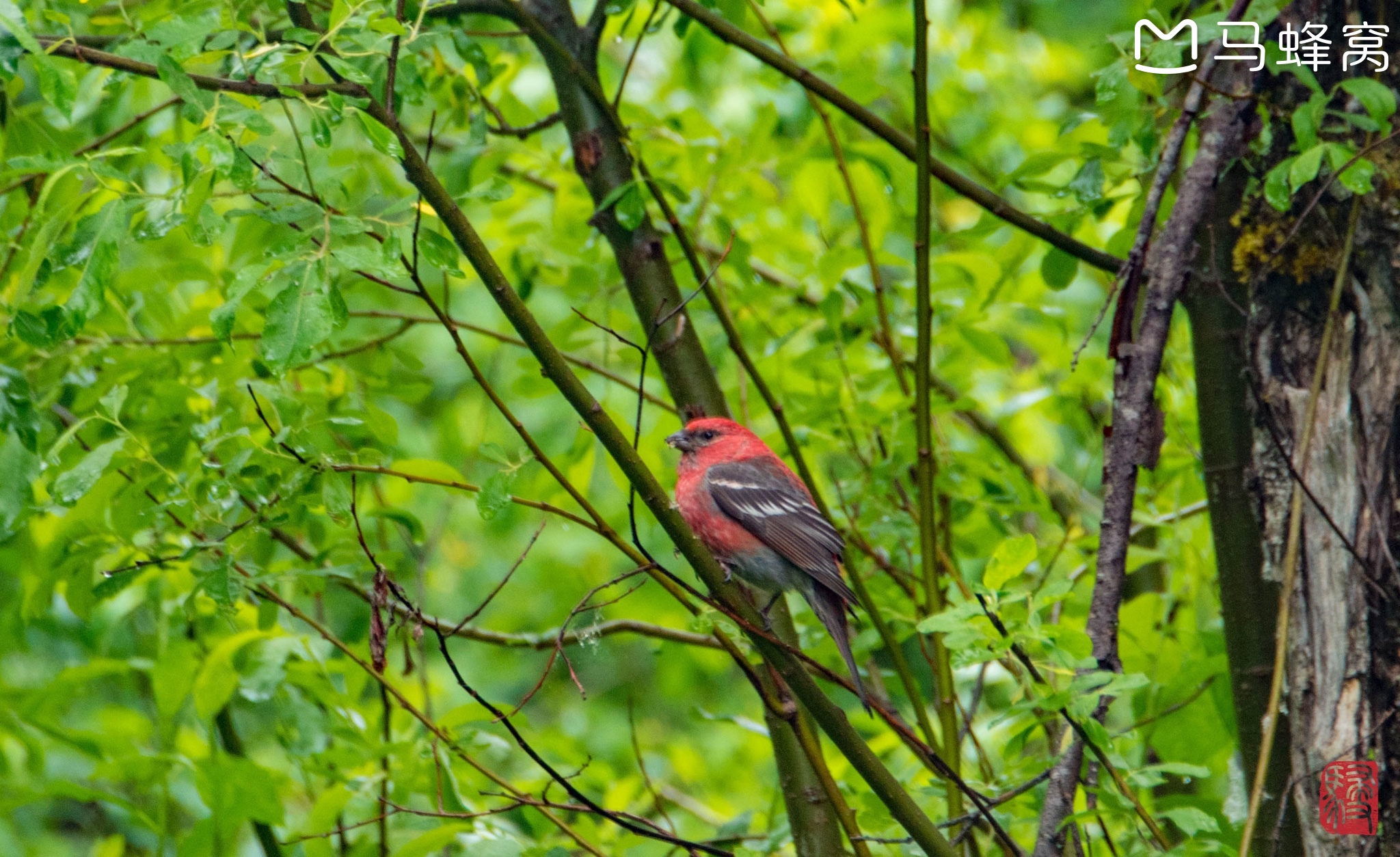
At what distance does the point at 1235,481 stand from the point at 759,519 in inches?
64.2

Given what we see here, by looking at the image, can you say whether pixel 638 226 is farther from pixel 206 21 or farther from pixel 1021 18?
pixel 1021 18

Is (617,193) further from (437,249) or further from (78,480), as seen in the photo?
(78,480)

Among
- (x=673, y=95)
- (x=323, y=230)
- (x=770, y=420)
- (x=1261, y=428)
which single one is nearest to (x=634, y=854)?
(x=770, y=420)

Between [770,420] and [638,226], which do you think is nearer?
[638,226]

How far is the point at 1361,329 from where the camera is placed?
11.6 ft

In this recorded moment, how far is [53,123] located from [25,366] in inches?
35.8

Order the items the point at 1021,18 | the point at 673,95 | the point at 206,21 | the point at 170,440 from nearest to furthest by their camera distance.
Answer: the point at 206,21 → the point at 170,440 → the point at 673,95 → the point at 1021,18

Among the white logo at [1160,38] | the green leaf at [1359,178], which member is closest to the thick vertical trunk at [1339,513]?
the green leaf at [1359,178]

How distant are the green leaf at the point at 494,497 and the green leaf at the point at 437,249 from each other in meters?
0.45

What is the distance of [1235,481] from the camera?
3.62m

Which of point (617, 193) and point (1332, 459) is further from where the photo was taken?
point (617, 193)

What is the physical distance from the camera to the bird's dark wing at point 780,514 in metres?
4.10

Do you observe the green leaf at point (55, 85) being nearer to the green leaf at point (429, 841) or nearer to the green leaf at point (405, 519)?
the green leaf at point (405, 519)

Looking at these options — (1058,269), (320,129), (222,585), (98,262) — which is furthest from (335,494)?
(1058,269)
